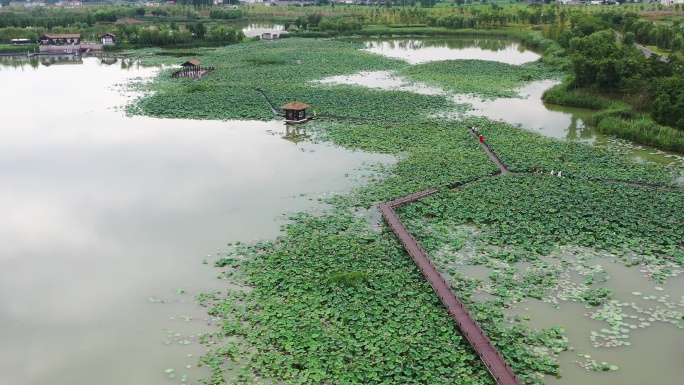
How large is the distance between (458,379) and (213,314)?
519 cm

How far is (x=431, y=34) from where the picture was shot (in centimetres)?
6912

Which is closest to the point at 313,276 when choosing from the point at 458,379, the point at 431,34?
the point at 458,379

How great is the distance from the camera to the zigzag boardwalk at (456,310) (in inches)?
388

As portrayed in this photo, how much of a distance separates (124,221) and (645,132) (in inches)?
787

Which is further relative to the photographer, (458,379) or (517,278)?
(517,278)

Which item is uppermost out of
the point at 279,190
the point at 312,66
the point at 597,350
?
the point at 312,66

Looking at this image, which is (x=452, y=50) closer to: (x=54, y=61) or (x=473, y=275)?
(x=54, y=61)

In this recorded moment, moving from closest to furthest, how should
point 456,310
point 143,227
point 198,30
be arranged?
1. point 456,310
2. point 143,227
3. point 198,30

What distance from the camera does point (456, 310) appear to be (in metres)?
11.6

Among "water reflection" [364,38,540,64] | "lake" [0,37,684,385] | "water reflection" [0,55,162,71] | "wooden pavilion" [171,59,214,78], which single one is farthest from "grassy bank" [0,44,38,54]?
"water reflection" [364,38,540,64]

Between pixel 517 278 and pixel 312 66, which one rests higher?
pixel 312 66

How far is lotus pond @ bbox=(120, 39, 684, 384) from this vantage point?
34.3ft

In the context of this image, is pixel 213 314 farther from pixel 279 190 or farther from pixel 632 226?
pixel 632 226

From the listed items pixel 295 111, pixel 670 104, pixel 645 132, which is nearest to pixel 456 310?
A: pixel 645 132
